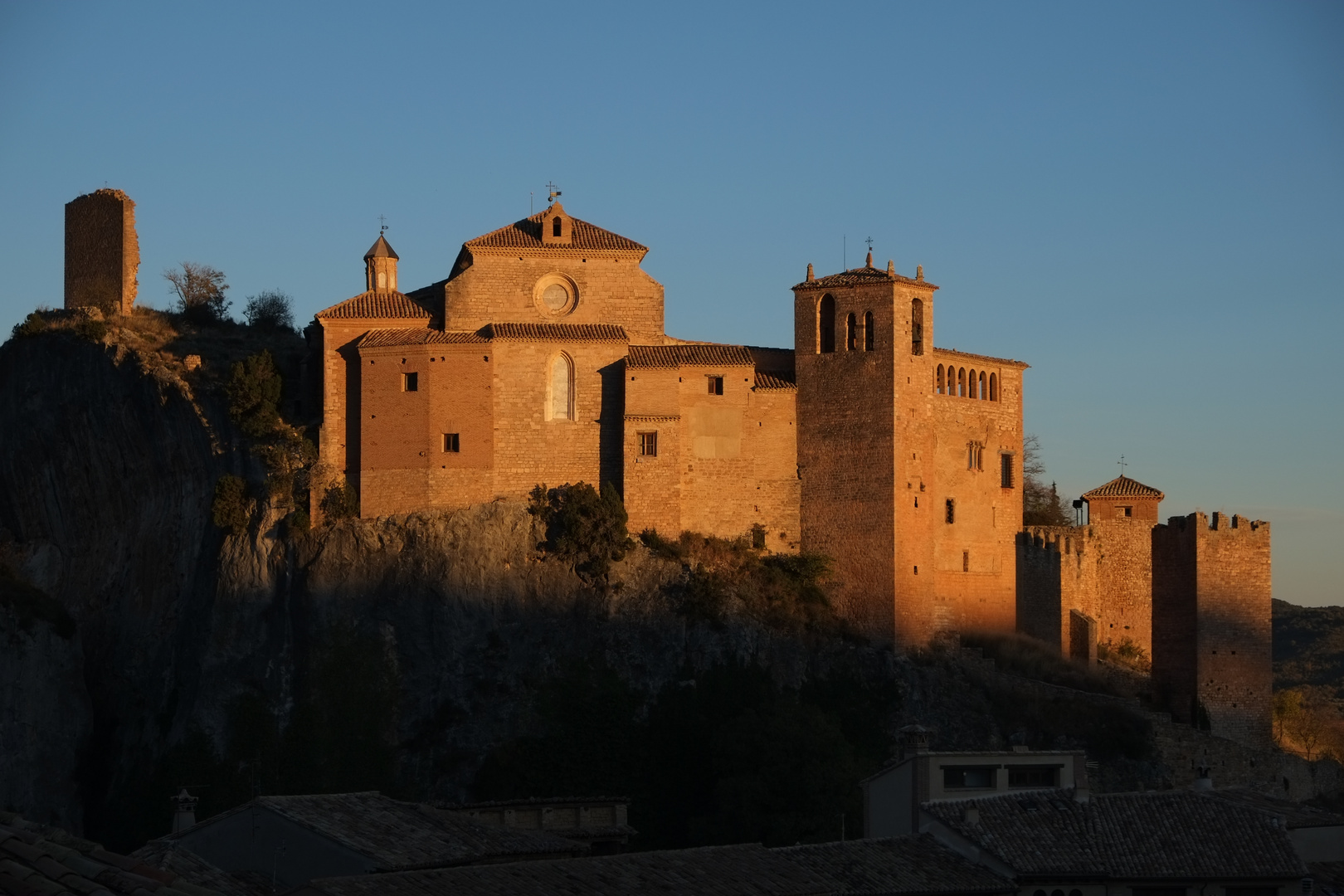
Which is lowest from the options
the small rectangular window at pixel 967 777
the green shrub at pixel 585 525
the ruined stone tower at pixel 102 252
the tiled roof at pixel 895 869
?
the tiled roof at pixel 895 869

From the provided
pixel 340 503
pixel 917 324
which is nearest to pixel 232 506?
pixel 340 503

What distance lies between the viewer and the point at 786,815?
52812mm

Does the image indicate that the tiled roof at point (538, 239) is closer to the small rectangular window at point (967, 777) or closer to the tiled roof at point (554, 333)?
the tiled roof at point (554, 333)

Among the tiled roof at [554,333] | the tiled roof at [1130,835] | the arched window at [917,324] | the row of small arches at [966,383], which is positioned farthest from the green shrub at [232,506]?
the tiled roof at [1130,835]

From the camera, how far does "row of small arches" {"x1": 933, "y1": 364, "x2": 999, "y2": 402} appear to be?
62688 millimetres

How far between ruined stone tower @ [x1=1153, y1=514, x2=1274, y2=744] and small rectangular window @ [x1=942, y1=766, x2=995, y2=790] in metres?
21.7

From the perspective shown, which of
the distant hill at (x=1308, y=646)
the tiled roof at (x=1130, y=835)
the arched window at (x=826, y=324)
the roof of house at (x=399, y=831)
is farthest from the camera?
the distant hill at (x=1308, y=646)

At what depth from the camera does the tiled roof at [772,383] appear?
6125cm

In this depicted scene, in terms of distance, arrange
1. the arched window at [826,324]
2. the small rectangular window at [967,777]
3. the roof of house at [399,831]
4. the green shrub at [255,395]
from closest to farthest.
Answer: the roof of house at [399,831], the small rectangular window at [967,777], the arched window at [826,324], the green shrub at [255,395]

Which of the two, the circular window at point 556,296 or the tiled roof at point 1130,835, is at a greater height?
the circular window at point 556,296

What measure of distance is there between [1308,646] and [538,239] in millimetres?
50300

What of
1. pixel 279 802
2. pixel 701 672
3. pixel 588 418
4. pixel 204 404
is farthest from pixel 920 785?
pixel 204 404

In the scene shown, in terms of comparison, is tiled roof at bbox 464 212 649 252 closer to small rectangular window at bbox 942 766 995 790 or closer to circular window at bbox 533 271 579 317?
circular window at bbox 533 271 579 317

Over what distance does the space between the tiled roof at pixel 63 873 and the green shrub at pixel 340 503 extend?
45.4m
